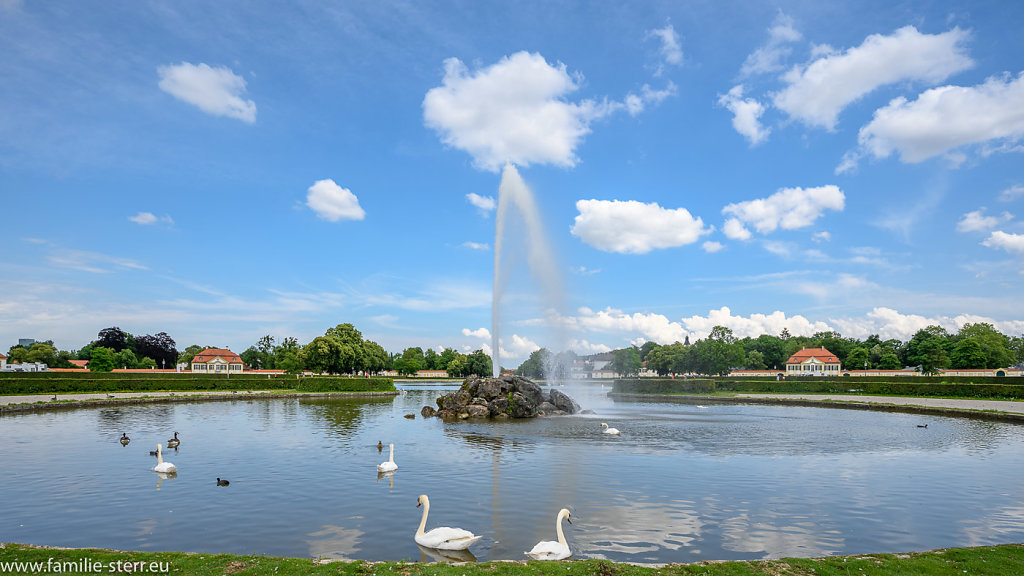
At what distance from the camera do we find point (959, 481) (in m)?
23.6

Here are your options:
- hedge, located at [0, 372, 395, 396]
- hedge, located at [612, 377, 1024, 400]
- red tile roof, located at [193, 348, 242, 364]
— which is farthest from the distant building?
hedge, located at [612, 377, 1024, 400]

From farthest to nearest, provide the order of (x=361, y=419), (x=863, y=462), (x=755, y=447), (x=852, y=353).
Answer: (x=852, y=353) < (x=361, y=419) < (x=755, y=447) < (x=863, y=462)

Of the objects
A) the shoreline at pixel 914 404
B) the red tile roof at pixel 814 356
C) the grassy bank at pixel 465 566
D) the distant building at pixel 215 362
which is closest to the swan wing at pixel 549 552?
the grassy bank at pixel 465 566

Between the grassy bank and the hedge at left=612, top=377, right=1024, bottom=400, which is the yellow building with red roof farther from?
the grassy bank

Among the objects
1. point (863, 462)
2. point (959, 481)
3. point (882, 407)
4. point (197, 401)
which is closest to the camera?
point (959, 481)

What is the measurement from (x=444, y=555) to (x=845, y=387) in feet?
293

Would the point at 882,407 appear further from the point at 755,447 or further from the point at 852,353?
the point at 852,353

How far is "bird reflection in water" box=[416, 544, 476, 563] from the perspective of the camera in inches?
552

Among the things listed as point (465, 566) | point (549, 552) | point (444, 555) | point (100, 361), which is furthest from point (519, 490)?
point (100, 361)

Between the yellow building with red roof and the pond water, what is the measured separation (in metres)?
151

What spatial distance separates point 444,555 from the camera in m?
14.4

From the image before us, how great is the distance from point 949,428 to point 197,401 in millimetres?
76346

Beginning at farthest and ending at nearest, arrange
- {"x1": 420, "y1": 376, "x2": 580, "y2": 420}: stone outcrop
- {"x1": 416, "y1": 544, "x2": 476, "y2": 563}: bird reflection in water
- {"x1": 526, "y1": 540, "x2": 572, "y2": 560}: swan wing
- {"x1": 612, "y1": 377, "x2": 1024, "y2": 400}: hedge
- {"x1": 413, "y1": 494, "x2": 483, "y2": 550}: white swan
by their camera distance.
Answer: {"x1": 612, "y1": 377, "x2": 1024, "y2": 400}: hedge, {"x1": 420, "y1": 376, "x2": 580, "y2": 420}: stone outcrop, {"x1": 413, "y1": 494, "x2": 483, "y2": 550}: white swan, {"x1": 416, "y1": 544, "x2": 476, "y2": 563}: bird reflection in water, {"x1": 526, "y1": 540, "x2": 572, "y2": 560}: swan wing

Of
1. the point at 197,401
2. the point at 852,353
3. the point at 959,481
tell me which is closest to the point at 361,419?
the point at 197,401
